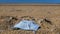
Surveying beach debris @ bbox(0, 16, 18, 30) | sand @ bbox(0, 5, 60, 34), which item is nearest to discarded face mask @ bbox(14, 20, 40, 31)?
beach debris @ bbox(0, 16, 18, 30)

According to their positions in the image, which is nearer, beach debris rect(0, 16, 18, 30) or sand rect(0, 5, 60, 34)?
beach debris rect(0, 16, 18, 30)

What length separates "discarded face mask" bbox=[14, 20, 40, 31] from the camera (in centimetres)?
146

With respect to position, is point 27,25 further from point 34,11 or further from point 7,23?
point 34,11

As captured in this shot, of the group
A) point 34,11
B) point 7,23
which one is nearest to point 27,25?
point 7,23

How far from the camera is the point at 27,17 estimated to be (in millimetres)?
1728

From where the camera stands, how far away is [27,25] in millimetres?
1493

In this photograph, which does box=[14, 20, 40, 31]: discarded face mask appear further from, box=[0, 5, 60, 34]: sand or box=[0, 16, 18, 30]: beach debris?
box=[0, 5, 60, 34]: sand

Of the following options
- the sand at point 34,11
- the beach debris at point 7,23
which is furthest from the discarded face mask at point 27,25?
the sand at point 34,11

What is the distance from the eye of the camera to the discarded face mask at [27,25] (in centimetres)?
146

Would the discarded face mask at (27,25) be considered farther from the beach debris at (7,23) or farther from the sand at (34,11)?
the sand at (34,11)

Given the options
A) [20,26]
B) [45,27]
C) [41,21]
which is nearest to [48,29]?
[45,27]
